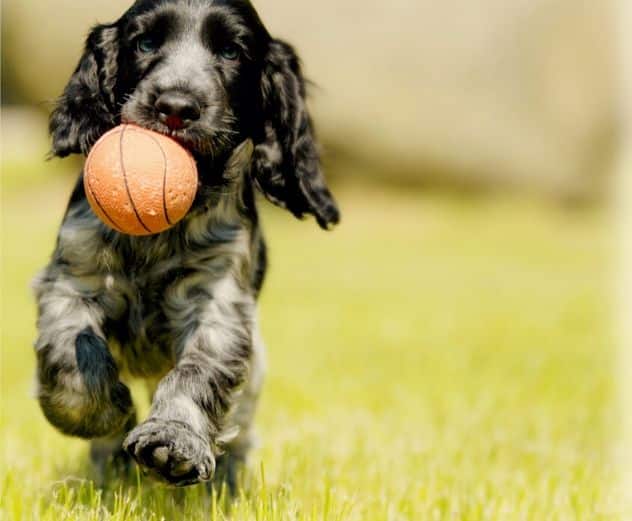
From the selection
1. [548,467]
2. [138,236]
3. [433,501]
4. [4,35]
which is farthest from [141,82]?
[4,35]

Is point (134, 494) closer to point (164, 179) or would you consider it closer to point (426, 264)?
point (164, 179)

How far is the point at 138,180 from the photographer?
3064 millimetres

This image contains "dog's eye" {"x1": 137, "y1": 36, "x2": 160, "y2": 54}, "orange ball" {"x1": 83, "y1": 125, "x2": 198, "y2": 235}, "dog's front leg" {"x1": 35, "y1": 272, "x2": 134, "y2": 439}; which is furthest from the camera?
"dog's eye" {"x1": 137, "y1": 36, "x2": 160, "y2": 54}

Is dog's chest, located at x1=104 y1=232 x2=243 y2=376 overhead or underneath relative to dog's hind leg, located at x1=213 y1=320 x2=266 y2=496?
overhead

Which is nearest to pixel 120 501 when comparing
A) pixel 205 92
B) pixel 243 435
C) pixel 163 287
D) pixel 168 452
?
pixel 168 452

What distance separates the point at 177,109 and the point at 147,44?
44 cm

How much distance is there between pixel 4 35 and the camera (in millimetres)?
16812

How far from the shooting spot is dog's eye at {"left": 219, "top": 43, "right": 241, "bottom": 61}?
3.51m

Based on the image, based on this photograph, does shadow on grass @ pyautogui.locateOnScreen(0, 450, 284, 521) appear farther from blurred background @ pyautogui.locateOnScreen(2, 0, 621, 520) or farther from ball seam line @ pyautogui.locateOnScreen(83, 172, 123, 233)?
ball seam line @ pyautogui.locateOnScreen(83, 172, 123, 233)

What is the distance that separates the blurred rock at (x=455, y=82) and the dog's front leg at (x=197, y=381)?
12.3m

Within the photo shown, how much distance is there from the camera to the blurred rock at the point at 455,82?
15.6 meters

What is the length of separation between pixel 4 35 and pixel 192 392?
14954 millimetres

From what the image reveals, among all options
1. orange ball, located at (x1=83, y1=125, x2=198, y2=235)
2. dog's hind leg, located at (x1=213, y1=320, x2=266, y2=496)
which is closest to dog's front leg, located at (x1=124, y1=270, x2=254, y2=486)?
orange ball, located at (x1=83, y1=125, x2=198, y2=235)

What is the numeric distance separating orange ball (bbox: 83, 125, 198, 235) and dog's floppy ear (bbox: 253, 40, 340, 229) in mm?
677
